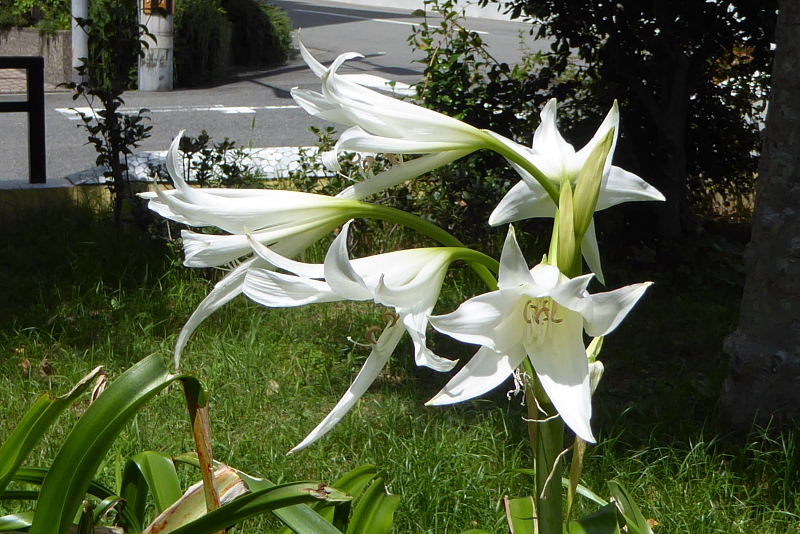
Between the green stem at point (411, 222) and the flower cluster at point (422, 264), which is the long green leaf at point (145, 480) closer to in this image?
the flower cluster at point (422, 264)

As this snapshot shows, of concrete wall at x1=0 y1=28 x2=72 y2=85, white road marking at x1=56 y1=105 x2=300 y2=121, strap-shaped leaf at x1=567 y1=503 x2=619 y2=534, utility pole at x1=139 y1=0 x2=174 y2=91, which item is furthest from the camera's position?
concrete wall at x1=0 y1=28 x2=72 y2=85

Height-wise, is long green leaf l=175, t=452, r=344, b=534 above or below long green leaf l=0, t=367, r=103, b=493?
below

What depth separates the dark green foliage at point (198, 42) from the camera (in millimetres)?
13805

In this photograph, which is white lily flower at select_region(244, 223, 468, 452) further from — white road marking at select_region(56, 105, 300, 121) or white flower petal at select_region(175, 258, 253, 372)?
white road marking at select_region(56, 105, 300, 121)

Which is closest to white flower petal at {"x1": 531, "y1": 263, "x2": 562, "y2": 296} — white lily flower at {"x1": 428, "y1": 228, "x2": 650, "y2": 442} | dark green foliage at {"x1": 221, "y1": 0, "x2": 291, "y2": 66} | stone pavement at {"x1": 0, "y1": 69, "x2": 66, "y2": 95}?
white lily flower at {"x1": 428, "y1": 228, "x2": 650, "y2": 442}

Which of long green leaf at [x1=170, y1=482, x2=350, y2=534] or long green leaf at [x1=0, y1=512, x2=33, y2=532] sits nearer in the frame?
long green leaf at [x1=170, y1=482, x2=350, y2=534]

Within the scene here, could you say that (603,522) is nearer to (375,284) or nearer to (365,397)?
(375,284)

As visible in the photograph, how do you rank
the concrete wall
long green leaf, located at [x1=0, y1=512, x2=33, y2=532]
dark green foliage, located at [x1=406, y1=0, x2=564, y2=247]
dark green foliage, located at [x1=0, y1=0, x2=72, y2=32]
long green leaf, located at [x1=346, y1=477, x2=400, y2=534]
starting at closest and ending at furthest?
1. long green leaf, located at [x1=0, y1=512, x2=33, y2=532]
2. long green leaf, located at [x1=346, y1=477, x2=400, y2=534]
3. dark green foliage, located at [x1=406, y1=0, x2=564, y2=247]
4. the concrete wall
5. dark green foliage, located at [x1=0, y1=0, x2=72, y2=32]

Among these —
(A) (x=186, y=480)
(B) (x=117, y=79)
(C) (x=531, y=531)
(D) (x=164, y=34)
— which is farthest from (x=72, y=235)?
(D) (x=164, y=34)

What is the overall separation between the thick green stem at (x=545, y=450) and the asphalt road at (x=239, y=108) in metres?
4.64

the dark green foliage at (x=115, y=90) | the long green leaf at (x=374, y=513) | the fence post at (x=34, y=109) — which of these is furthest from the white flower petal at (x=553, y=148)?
the fence post at (x=34, y=109)

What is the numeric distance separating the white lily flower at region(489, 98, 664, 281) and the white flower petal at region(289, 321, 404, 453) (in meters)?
0.30

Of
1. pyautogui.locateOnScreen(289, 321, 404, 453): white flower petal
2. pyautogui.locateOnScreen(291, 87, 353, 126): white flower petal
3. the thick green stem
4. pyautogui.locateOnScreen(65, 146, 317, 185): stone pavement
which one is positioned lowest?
pyautogui.locateOnScreen(65, 146, 317, 185): stone pavement

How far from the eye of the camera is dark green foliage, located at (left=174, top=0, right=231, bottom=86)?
13805 millimetres
